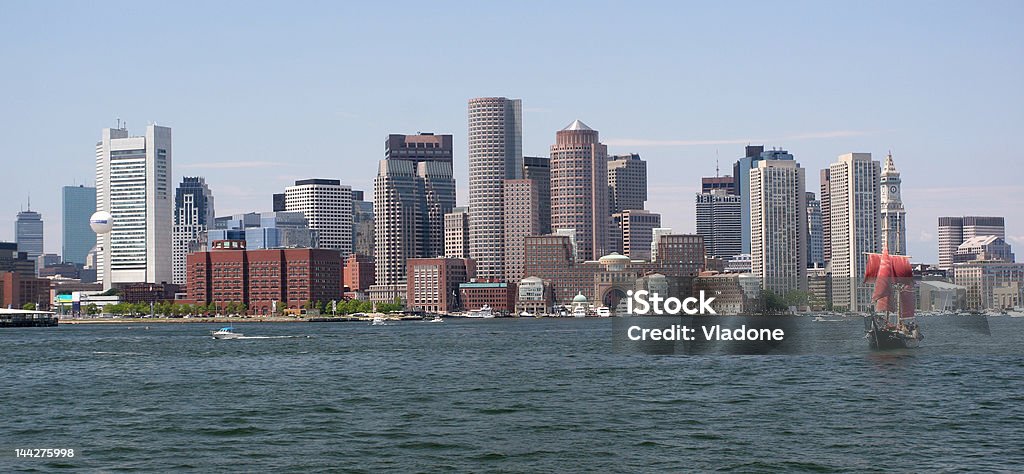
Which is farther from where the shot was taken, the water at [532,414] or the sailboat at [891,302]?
the sailboat at [891,302]

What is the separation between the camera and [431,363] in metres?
113

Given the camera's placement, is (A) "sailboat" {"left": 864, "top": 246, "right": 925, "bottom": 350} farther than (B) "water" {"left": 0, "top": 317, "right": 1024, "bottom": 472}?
Yes

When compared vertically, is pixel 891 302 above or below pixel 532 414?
above

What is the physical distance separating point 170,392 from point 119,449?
27.8m

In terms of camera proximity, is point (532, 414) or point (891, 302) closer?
point (532, 414)

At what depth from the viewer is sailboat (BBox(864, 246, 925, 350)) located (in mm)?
110188

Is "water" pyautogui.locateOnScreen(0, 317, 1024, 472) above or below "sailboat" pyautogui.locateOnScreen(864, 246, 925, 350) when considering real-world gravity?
below

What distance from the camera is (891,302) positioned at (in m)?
113

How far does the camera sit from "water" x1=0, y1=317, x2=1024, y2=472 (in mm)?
52031

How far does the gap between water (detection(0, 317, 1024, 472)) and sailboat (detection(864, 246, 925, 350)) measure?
3390 millimetres

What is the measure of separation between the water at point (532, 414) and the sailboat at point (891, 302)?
3390 millimetres

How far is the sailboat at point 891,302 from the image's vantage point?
362ft

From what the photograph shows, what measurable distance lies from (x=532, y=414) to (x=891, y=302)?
5630 centimetres

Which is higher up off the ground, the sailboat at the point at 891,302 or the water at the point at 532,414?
the sailboat at the point at 891,302
